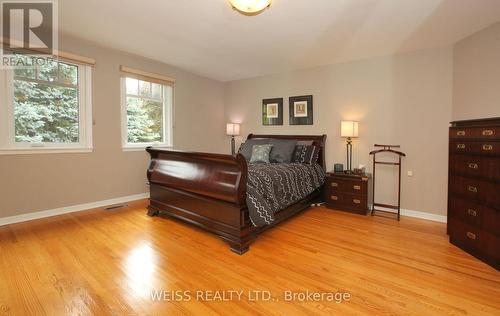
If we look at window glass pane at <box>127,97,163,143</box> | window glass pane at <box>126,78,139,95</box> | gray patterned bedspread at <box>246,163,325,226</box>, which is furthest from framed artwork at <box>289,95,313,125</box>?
window glass pane at <box>126,78,139,95</box>

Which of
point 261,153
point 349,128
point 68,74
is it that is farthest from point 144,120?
point 349,128

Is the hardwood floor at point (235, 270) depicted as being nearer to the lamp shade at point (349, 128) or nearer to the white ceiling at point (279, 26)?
the lamp shade at point (349, 128)

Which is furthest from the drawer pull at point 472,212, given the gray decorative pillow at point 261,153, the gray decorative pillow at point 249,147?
the gray decorative pillow at point 249,147

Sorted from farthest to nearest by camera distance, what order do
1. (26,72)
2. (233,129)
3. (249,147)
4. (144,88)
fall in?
1. (233,129)
2. (249,147)
3. (144,88)
4. (26,72)

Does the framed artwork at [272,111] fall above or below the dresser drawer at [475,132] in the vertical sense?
above

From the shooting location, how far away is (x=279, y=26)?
2.81m

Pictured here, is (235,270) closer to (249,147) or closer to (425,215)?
(249,147)

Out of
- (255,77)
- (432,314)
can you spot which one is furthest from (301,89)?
(432,314)

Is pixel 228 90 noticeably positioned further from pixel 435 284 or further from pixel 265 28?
pixel 435 284

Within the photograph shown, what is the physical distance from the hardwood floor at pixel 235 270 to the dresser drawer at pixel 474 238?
0.11 m

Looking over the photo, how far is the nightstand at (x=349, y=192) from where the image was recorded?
3.49 metres

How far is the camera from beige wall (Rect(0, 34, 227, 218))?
9.96 feet

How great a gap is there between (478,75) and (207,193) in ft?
10.9

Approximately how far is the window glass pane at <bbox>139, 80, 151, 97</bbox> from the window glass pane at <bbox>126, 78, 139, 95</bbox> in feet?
0.20
